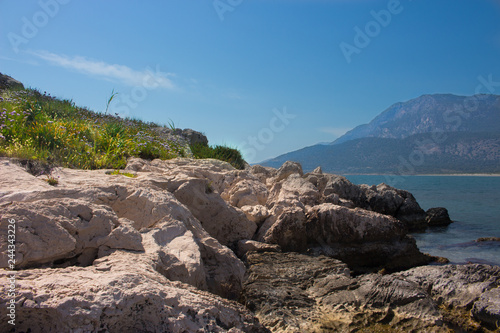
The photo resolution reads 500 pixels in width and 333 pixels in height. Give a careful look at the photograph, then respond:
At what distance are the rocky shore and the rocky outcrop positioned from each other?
0.06ft

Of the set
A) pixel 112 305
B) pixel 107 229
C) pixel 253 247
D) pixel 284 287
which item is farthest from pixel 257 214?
pixel 112 305

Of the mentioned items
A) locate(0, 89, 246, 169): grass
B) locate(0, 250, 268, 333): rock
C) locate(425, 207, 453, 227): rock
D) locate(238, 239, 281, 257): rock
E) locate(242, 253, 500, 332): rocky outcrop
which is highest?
locate(0, 89, 246, 169): grass

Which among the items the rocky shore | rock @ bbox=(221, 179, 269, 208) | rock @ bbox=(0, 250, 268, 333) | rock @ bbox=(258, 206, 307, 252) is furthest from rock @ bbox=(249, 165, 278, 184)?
rock @ bbox=(0, 250, 268, 333)

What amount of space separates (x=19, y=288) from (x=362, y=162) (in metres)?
183

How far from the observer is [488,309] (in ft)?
18.1

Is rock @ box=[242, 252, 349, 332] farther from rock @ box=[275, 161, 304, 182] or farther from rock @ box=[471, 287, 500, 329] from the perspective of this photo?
rock @ box=[275, 161, 304, 182]

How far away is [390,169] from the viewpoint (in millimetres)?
141500

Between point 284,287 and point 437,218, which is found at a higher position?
point 284,287

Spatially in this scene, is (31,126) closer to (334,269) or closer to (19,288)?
(19,288)

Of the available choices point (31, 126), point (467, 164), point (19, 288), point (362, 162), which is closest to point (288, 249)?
point (19, 288)

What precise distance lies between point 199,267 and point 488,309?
15.9ft

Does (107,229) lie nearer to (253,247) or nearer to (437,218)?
(253,247)

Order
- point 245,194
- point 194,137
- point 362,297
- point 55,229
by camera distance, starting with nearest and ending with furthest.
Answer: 1. point 55,229
2. point 362,297
3. point 245,194
4. point 194,137

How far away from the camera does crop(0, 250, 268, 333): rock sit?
8.34ft
